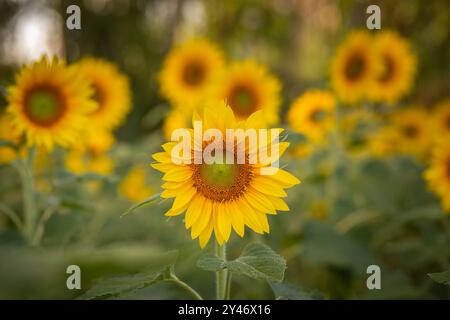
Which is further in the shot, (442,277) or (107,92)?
(107,92)

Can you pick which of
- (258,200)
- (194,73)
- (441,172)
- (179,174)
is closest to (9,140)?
(179,174)

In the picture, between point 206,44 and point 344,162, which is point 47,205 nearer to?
point 206,44

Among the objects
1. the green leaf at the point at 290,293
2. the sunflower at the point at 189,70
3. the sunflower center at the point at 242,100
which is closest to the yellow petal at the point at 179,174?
the green leaf at the point at 290,293

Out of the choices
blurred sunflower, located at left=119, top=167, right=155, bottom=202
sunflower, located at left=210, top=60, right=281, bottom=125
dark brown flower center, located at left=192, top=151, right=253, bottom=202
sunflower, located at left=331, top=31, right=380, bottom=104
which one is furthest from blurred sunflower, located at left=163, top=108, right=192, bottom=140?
dark brown flower center, located at left=192, top=151, right=253, bottom=202

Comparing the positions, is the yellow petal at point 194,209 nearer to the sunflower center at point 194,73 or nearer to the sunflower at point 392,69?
the sunflower center at point 194,73

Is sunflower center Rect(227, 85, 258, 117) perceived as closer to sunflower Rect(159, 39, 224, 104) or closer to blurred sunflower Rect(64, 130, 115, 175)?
sunflower Rect(159, 39, 224, 104)

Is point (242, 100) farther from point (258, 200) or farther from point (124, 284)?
point (124, 284)
